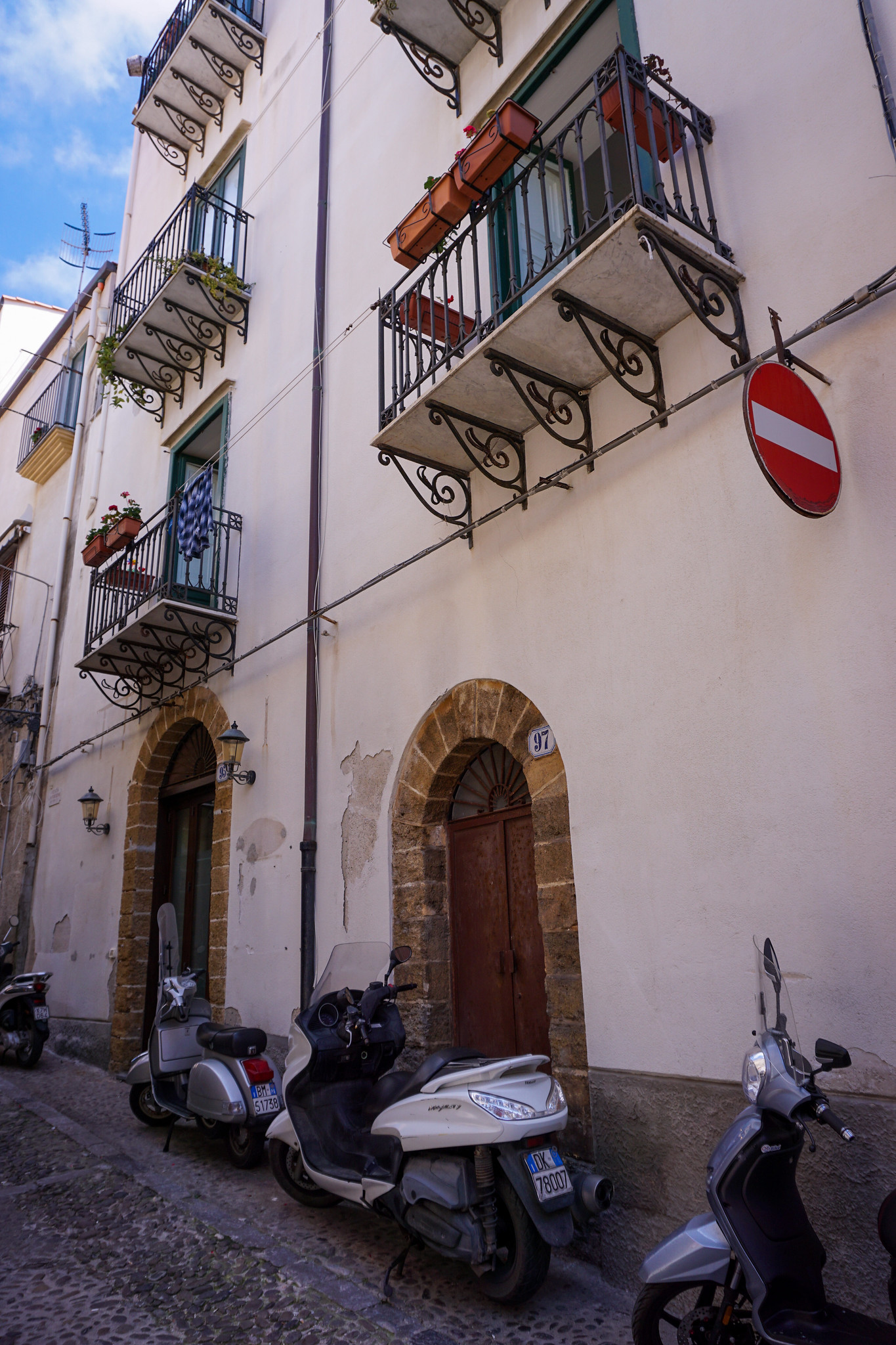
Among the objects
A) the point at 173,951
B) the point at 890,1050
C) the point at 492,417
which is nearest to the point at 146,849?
the point at 173,951

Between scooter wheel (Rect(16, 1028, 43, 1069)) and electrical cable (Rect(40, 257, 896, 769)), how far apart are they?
4.13 m

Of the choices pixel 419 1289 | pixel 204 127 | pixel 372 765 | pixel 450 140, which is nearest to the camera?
pixel 419 1289

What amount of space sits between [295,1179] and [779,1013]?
2981mm

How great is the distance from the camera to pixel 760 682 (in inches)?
149

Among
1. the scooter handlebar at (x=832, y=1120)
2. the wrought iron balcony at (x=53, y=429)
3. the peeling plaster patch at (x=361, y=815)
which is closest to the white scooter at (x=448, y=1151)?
the scooter handlebar at (x=832, y=1120)

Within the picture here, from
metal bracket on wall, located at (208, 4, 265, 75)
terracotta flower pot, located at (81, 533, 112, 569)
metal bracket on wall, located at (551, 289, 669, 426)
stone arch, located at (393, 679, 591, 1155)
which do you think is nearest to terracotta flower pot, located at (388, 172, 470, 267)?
metal bracket on wall, located at (551, 289, 669, 426)

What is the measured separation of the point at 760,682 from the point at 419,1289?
291 centimetres

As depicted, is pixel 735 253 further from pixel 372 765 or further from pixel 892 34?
pixel 372 765

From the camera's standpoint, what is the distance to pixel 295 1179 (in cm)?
468

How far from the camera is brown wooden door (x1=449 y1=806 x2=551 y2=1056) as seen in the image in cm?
501

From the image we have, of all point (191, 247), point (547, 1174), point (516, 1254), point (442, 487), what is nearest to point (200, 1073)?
point (516, 1254)

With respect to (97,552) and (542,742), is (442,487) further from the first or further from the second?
(97,552)

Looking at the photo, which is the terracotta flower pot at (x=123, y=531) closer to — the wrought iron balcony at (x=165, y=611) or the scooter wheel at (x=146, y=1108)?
the wrought iron balcony at (x=165, y=611)

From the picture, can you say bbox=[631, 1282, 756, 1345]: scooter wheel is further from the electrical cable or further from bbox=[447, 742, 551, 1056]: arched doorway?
the electrical cable
